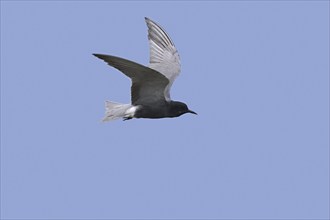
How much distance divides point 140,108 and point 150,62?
154cm

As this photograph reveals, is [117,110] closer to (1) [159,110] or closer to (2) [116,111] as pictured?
(2) [116,111]

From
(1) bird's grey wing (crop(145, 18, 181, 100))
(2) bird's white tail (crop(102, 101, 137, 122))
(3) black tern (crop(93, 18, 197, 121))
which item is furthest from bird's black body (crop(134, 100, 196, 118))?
(1) bird's grey wing (crop(145, 18, 181, 100))

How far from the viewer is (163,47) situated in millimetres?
→ 12555

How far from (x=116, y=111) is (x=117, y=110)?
26 mm

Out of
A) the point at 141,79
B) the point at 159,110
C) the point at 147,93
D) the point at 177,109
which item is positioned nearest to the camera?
the point at 141,79

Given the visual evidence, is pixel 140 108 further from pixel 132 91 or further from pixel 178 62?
pixel 178 62

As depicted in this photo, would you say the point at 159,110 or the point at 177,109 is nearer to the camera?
the point at 159,110

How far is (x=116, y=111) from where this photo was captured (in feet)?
37.3

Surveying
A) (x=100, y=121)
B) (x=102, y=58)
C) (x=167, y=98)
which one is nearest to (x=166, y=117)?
(x=167, y=98)

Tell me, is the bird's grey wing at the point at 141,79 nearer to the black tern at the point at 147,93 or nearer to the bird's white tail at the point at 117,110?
the black tern at the point at 147,93

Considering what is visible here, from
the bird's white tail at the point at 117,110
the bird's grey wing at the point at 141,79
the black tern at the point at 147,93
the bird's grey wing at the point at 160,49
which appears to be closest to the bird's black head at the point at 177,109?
the black tern at the point at 147,93

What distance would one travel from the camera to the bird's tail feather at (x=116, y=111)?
1121cm

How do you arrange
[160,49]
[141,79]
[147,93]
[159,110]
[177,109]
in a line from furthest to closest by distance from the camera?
[160,49] → [177,109] → [159,110] → [147,93] → [141,79]

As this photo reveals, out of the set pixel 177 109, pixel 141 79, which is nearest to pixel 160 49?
pixel 177 109
